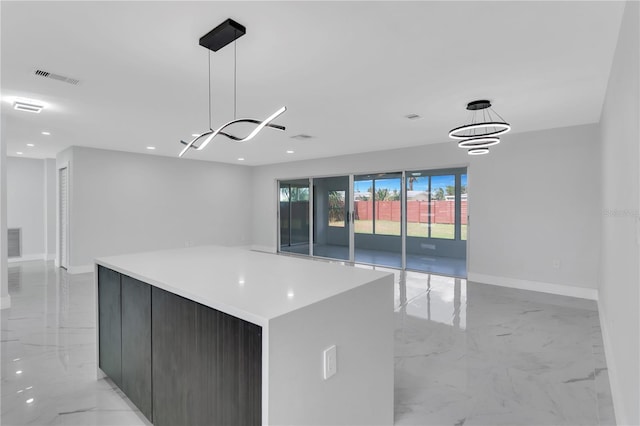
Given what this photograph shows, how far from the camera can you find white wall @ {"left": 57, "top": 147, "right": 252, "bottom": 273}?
6.37m

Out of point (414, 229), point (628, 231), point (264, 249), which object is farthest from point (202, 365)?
point (264, 249)

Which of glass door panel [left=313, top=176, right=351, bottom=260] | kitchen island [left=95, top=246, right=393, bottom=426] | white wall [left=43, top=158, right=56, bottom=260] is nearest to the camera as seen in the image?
kitchen island [left=95, top=246, right=393, bottom=426]

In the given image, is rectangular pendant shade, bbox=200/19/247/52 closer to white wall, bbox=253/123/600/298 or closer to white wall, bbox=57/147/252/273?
white wall, bbox=253/123/600/298

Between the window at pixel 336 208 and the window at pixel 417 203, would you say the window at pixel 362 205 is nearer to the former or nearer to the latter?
the window at pixel 336 208

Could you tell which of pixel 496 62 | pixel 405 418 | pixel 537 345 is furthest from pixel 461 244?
pixel 405 418

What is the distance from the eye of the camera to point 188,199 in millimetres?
8086

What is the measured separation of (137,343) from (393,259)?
20.9ft

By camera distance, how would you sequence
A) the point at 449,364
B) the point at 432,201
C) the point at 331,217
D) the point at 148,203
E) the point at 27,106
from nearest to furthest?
the point at 449,364 < the point at 27,106 < the point at 432,201 < the point at 148,203 < the point at 331,217

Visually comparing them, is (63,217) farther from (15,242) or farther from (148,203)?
(15,242)

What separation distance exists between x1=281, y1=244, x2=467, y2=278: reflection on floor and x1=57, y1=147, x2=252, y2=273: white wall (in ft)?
6.54

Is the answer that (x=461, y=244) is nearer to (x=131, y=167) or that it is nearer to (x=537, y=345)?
(x=537, y=345)

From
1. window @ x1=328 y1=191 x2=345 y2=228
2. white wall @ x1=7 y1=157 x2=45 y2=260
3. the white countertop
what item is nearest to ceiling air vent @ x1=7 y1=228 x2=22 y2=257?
white wall @ x1=7 y1=157 x2=45 y2=260

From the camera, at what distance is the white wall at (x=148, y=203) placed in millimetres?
6371

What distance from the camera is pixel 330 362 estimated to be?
1.46m
